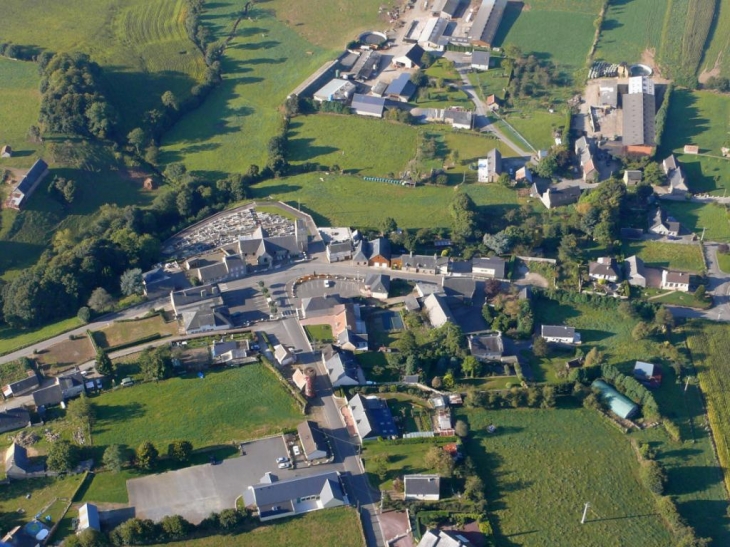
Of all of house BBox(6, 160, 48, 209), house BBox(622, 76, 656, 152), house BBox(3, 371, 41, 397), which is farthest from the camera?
house BBox(622, 76, 656, 152)

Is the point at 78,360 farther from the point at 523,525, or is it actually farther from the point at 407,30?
the point at 407,30

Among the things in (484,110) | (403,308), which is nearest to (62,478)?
(403,308)

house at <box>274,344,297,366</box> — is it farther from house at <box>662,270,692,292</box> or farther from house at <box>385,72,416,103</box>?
house at <box>385,72,416,103</box>

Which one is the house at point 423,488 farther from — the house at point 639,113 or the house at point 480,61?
the house at point 480,61

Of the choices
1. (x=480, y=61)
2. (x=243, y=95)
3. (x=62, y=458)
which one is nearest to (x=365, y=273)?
(x=62, y=458)

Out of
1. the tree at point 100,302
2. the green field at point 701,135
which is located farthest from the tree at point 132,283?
the green field at point 701,135

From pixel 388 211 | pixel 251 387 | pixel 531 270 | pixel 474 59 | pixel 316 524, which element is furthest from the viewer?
pixel 474 59

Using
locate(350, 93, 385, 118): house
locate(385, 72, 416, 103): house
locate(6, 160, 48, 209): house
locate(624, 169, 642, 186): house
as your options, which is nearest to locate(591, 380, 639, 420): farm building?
locate(624, 169, 642, 186): house
